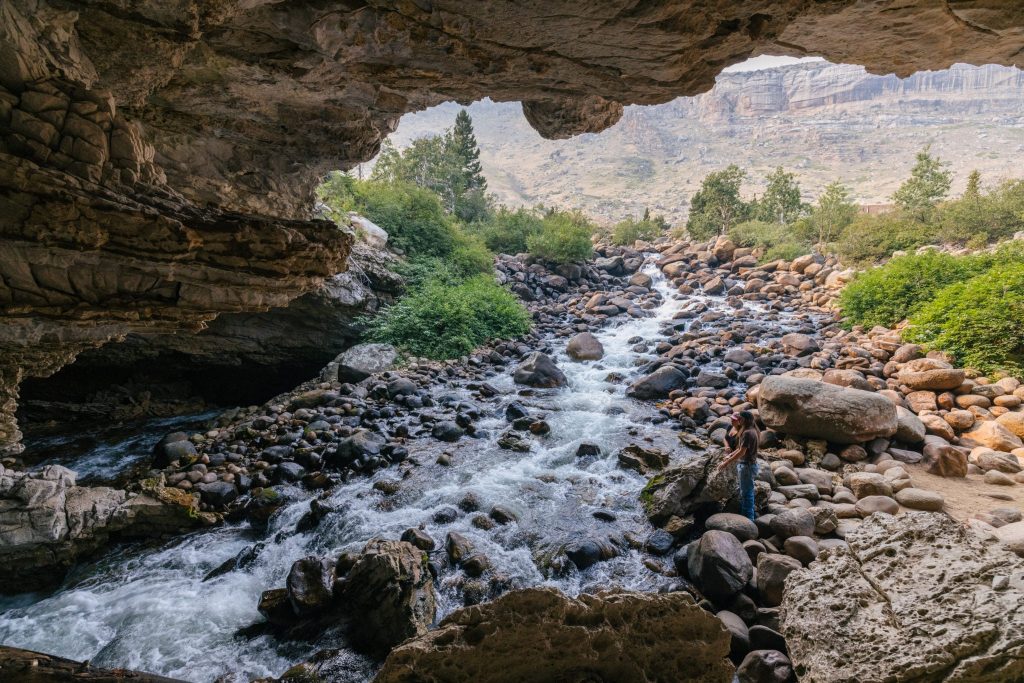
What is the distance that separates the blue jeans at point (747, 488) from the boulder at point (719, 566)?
79 cm

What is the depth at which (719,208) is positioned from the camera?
93.0 ft

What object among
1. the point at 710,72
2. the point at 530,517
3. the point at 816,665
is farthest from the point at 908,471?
the point at 710,72

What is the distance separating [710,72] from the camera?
5617 millimetres

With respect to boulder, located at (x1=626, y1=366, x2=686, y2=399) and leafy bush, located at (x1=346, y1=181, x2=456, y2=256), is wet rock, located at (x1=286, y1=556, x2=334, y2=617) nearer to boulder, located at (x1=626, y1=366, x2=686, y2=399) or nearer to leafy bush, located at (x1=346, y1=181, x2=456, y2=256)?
boulder, located at (x1=626, y1=366, x2=686, y2=399)

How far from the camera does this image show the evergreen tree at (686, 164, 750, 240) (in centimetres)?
2806

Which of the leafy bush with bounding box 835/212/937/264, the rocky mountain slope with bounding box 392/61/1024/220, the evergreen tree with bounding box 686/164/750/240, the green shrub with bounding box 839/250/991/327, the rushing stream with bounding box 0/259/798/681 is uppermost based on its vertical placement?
the rocky mountain slope with bounding box 392/61/1024/220

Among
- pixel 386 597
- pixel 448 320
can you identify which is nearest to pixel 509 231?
pixel 448 320

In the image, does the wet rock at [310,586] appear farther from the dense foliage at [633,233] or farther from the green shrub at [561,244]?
the dense foliage at [633,233]

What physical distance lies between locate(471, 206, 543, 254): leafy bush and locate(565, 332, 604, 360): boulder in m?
10.9

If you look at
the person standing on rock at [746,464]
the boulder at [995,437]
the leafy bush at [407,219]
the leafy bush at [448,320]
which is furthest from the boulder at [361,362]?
the boulder at [995,437]

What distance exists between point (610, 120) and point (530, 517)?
243 inches

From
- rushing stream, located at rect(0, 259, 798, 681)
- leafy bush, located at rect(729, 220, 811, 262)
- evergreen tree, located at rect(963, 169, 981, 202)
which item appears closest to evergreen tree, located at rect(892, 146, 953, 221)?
evergreen tree, located at rect(963, 169, 981, 202)

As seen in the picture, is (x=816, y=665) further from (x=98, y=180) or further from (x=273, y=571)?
(x=98, y=180)

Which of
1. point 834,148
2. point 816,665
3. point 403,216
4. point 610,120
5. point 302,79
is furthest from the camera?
point 834,148
